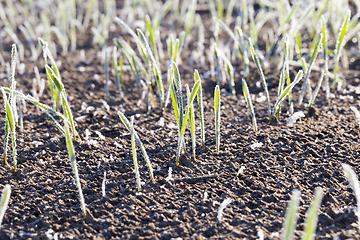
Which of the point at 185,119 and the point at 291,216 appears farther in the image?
the point at 185,119

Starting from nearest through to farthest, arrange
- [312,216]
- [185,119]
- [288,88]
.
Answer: [312,216] < [185,119] < [288,88]

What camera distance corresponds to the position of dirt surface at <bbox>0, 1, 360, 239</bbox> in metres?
0.95

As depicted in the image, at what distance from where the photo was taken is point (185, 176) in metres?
1.13

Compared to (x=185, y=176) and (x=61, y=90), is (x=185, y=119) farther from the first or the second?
(x=61, y=90)

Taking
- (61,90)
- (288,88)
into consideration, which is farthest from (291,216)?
(61,90)

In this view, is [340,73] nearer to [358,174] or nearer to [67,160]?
[358,174]

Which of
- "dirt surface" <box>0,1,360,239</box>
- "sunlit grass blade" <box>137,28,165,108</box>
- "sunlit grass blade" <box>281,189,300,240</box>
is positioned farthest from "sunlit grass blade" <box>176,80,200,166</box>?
"sunlit grass blade" <box>281,189,300,240</box>

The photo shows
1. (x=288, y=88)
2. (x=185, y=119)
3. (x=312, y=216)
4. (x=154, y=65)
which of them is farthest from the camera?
(x=154, y=65)

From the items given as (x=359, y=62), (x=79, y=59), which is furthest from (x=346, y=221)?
(x=79, y=59)

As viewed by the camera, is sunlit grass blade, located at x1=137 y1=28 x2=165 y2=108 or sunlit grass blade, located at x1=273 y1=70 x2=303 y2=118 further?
sunlit grass blade, located at x1=137 y1=28 x2=165 y2=108

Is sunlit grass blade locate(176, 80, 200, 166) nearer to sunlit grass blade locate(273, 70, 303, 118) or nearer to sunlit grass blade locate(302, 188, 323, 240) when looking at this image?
sunlit grass blade locate(273, 70, 303, 118)

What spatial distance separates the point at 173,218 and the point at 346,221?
0.48 metres

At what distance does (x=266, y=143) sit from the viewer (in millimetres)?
1252

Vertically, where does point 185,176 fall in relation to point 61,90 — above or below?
below
